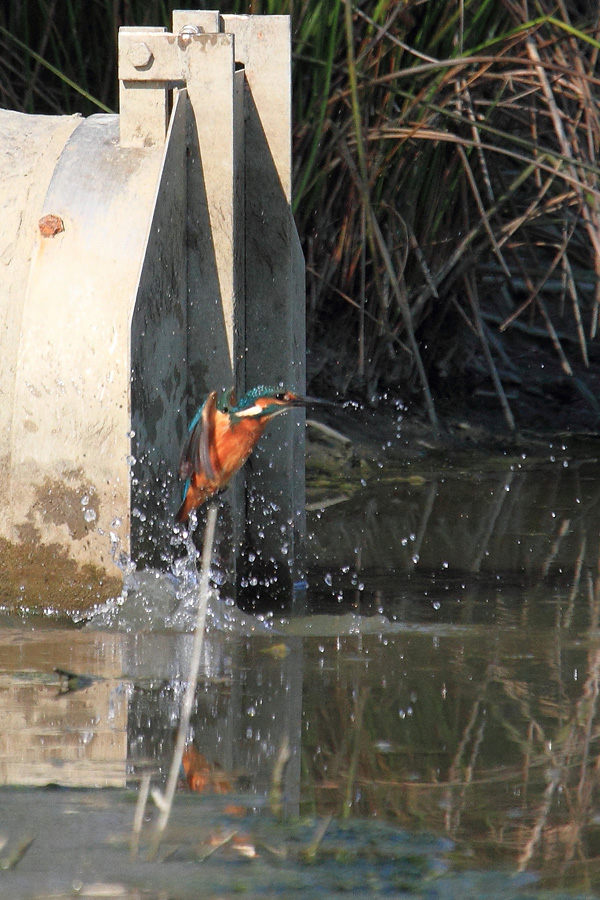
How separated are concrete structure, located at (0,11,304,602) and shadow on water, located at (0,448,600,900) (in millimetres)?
260

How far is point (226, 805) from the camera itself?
2121 mm

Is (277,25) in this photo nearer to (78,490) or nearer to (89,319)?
(89,319)

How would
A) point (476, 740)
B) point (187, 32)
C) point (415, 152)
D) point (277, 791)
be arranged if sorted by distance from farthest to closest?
point (415, 152) < point (187, 32) < point (476, 740) < point (277, 791)

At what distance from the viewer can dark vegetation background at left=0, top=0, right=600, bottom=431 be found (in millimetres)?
5008

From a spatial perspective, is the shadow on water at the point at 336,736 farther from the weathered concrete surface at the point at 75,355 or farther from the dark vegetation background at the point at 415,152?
the dark vegetation background at the point at 415,152

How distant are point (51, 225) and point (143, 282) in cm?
29

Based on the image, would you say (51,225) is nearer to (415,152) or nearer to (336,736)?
(336,736)

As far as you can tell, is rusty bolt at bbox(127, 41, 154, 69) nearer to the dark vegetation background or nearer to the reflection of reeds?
the dark vegetation background

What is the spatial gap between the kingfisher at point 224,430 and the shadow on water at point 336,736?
0.88ft

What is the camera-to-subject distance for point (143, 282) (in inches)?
124

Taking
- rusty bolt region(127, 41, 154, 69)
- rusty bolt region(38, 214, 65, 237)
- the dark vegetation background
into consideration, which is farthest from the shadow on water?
the dark vegetation background

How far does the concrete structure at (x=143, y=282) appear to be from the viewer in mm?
3154

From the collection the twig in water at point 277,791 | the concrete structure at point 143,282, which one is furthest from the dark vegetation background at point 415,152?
the twig in water at point 277,791

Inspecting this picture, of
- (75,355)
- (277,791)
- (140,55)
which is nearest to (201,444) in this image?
(75,355)
